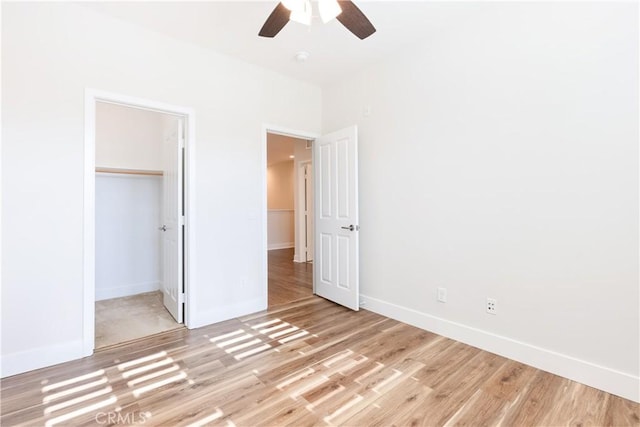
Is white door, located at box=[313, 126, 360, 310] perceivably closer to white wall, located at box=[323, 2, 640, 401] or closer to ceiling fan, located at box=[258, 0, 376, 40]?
white wall, located at box=[323, 2, 640, 401]

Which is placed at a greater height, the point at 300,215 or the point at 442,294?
the point at 300,215

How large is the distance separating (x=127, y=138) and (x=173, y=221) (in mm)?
1722

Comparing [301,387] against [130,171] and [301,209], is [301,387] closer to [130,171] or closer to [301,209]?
[130,171]

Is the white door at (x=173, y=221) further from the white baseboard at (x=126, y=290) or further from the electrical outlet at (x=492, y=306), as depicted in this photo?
the electrical outlet at (x=492, y=306)

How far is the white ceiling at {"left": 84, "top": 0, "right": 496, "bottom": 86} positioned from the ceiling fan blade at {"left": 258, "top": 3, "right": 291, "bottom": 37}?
1.52 ft

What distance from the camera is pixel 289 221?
852cm

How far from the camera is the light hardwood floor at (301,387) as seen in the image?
1.65 meters

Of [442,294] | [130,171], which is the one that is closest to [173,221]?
[130,171]

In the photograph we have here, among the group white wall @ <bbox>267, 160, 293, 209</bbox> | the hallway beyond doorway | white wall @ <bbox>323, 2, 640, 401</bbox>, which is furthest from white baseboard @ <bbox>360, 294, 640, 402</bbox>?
white wall @ <bbox>267, 160, 293, 209</bbox>

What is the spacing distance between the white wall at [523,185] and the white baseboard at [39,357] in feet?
9.06

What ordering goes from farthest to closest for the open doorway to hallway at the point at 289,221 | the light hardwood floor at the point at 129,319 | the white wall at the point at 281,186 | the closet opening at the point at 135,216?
1. the white wall at the point at 281,186
2. the open doorway to hallway at the point at 289,221
3. the closet opening at the point at 135,216
4. the light hardwood floor at the point at 129,319

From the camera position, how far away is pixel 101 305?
3.46 meters

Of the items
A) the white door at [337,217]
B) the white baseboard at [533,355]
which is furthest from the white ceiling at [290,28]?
the white baseboard at [533,355]
